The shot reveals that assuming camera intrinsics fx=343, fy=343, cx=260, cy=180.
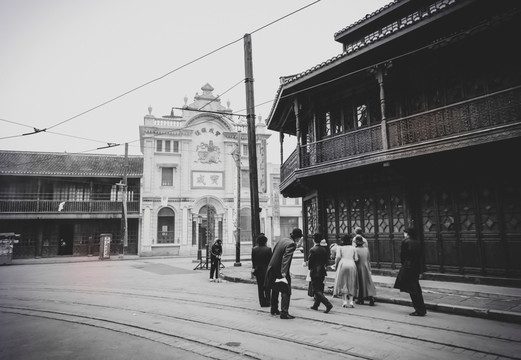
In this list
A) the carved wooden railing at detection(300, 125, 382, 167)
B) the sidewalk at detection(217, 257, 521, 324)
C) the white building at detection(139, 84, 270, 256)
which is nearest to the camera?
the sidewalk at detection(217, 257, 521, 324)

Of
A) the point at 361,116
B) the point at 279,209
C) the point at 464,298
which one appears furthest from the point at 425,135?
the point at 279,209

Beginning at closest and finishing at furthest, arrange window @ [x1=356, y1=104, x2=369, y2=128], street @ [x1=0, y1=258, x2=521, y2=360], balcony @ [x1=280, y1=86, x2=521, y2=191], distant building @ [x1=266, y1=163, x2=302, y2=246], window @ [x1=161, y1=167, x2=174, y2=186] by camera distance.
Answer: street @ [x1=0, y1=258, x2=521, y2=360], balcony @ [x1=280, y1=86, x2=521, y2=191], window @ [x1=356, y1=104, x2=369, y2=128], window @ [x1=161, y1=167, x2=174, y2=186], distant building @ [x1=266, y1=163, x2=302, y2=246]

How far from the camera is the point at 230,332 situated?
570cm

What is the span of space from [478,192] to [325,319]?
6.57 meters

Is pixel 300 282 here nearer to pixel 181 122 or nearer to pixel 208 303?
pixel 208 303

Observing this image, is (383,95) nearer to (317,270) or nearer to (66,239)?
(317,270)

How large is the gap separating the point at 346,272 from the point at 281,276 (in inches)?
69.7

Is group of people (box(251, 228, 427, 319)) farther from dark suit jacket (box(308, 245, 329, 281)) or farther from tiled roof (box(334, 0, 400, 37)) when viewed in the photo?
tiled roof (box(334, 0, 400, 37))

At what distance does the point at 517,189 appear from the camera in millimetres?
9203

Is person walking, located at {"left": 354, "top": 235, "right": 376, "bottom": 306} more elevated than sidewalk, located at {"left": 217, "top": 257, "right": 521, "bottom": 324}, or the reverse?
person walking, located at {"left": 354, "top": 235, "right": 376, "bottom": 306}

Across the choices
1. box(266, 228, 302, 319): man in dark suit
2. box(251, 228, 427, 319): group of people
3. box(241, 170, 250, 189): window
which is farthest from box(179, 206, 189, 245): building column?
box(266, 228, 302, 319): man in dark suit

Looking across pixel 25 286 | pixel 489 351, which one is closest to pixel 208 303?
pixel 489 351

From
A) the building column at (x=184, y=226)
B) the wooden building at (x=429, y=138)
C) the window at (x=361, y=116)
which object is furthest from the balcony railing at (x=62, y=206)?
the window at (x=361, y=116)

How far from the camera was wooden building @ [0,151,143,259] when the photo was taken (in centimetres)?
2895
